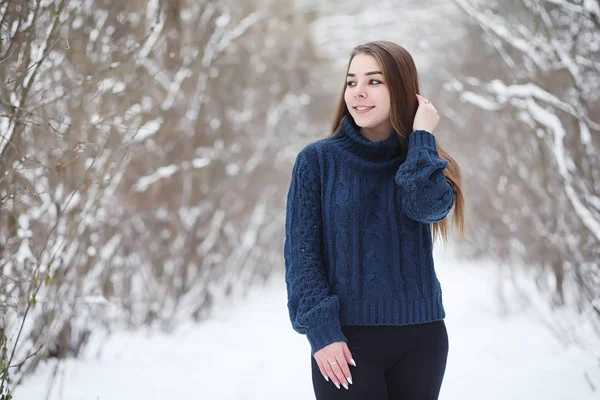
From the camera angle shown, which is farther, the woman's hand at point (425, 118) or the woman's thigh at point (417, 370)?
the woman's hand at point (425, 118)

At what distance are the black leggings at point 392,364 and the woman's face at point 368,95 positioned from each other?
62 centimetres

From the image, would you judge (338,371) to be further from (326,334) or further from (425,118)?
(425,118)

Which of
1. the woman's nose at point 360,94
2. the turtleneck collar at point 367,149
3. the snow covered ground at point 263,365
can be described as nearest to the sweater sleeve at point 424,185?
the turtleneck collar at point 367,149

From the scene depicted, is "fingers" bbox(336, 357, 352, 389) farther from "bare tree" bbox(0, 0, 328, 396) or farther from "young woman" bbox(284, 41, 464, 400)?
"bare tree" bbox(0, 0, 328, 396)

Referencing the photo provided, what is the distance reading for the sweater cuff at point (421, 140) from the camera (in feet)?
6.03

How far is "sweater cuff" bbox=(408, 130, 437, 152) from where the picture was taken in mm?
1837

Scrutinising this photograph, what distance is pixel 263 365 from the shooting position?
4.99m

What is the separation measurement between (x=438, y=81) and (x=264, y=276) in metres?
5.24

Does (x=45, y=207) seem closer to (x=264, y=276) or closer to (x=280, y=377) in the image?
(x=280, y=377)

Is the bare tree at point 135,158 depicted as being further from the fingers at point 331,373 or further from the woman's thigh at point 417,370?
the woman's thigh at point 417,370

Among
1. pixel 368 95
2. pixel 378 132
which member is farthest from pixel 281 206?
pixel 368 95

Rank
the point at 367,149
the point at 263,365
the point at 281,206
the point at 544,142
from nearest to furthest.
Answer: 1. the point at 367,149
2. the point at 544,142
3. the point at 263,365
4. the point at 281,206

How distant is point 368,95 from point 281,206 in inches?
335

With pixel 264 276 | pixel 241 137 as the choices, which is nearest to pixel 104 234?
pixel 241 137
